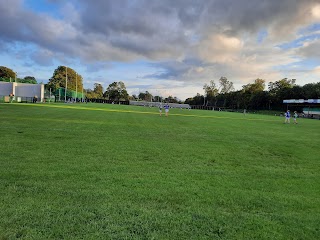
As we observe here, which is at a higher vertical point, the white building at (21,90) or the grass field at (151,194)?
the white building at (21,90)

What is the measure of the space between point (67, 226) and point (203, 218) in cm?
230

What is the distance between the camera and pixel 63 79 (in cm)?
12338

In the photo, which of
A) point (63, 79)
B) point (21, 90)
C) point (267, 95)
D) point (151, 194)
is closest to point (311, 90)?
point (267, 95)

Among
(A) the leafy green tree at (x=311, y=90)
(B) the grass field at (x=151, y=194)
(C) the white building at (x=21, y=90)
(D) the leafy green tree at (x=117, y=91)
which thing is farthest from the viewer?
(D) the leafy green tree at (x=117, y=91)

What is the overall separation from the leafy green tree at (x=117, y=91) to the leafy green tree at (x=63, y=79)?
128 feet

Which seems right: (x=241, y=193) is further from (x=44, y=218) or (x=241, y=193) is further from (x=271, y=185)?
(x=44, y=218)

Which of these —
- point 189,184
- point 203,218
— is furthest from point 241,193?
point 203,218

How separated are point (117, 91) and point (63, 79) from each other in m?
64.3

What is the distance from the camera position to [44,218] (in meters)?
4.95

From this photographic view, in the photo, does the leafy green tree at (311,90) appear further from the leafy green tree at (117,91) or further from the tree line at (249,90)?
the leafy green tree at (117,91)

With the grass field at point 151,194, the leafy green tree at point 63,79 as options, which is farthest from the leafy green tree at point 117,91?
the grass field at point 151,194

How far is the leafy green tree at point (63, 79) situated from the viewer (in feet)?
357

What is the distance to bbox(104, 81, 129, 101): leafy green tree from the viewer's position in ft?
609

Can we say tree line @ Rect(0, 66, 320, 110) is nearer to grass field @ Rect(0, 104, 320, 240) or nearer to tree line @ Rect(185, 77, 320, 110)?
tree line @ Rect(185, 77, 320, 110)
